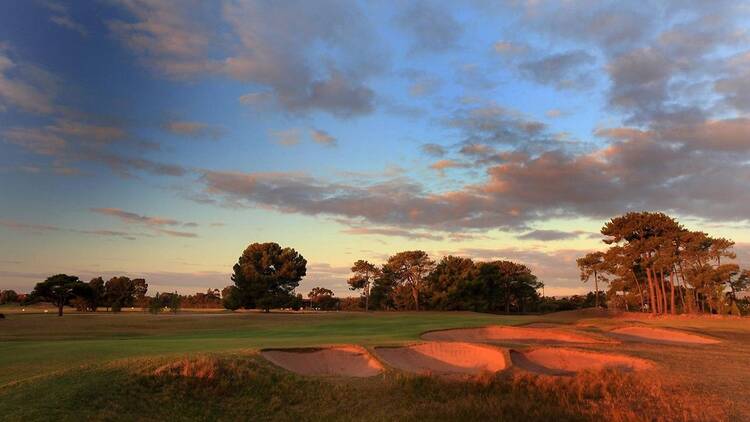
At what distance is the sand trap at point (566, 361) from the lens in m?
16.8

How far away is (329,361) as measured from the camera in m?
16.0

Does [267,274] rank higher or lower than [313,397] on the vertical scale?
higher

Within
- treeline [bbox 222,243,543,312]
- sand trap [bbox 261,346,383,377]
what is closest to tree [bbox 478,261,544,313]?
treeline [bbox 222,243,543,312]

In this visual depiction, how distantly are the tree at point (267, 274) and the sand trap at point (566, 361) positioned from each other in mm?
54443

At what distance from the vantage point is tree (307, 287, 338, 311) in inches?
4016

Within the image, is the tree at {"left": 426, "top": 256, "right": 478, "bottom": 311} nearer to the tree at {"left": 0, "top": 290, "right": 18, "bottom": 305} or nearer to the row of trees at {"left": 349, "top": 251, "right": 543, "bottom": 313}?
the row of trees at {"left": 349, "top": 251, "right": 543, "bottom": 313}

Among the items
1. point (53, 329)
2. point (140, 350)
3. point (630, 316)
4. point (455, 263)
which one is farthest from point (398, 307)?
point (140, 350)

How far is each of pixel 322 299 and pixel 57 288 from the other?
5180 centimetres

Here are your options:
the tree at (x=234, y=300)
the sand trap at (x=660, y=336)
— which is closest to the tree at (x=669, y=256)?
the sand trap at (x=660, y=336)

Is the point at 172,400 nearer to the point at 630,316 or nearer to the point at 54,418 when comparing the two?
the point at 54,418

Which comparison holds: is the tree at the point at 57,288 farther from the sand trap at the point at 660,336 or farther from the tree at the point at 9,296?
the tree at the point at 9,296

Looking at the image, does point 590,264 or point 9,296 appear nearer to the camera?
point 590,264

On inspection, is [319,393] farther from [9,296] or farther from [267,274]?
[9,296]

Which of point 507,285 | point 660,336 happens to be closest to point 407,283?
point 507,285
